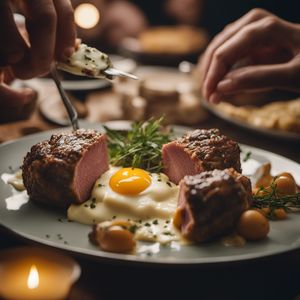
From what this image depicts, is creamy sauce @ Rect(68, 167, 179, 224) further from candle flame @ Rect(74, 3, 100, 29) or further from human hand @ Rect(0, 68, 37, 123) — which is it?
candle flame @ Rect(74, 3, 100, 29)

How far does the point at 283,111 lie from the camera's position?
14.5ft

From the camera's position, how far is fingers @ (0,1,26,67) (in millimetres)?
2613

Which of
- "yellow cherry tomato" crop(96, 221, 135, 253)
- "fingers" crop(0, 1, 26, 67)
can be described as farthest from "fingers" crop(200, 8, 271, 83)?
"yellow cherry tomato" crop(96, 221, 135, 253)

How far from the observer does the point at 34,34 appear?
275cm

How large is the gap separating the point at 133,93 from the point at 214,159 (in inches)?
A: 90.6

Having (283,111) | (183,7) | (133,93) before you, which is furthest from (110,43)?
(283,111)

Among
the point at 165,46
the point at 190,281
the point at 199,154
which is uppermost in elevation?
the point at 199,154

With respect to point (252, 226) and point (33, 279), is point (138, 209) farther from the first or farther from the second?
point (33, 279)

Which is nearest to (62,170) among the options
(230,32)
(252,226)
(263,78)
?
(252,226)

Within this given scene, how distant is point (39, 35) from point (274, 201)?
5.04 feet

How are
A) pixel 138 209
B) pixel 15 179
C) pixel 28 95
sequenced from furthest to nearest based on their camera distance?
pixel 28 95 → pixel 15 179 → pixel 138 209

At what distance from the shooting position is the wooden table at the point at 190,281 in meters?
2.28

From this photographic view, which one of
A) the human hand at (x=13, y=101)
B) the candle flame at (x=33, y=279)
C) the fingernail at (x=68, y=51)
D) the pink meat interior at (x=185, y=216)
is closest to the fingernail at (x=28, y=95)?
the human hand at (x=13, y=101)

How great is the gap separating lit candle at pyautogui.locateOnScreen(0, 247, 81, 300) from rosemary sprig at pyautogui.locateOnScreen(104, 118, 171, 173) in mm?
1048
